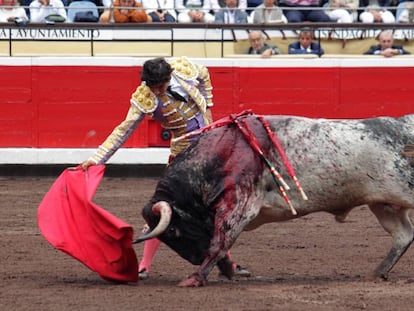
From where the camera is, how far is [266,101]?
499 inches

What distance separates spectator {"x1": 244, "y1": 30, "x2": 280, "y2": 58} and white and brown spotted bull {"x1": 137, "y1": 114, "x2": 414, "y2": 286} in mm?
5752

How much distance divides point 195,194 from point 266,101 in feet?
19.8

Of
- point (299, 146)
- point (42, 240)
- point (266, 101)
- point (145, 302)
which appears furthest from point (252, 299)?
point (266, 101)

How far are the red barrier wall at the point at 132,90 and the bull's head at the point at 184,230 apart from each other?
574 cm

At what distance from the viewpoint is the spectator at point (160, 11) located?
41.9ft

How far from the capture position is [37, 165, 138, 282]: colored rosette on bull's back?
6.82 metres

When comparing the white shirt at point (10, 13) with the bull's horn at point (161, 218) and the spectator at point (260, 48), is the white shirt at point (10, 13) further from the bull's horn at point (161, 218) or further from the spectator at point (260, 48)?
the bull's horn at point (161, 218)

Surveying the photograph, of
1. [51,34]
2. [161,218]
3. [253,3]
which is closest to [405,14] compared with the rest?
[253,3]

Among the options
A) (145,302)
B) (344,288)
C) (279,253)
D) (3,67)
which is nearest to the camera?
(145,302)

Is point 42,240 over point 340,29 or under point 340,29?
under

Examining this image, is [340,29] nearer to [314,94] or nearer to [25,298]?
[314,94]

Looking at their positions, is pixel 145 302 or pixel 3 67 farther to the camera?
pixel 3 67

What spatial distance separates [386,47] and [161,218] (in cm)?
654

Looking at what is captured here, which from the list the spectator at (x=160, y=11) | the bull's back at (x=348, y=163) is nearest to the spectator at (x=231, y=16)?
the spectator at (x=160, y=11)
